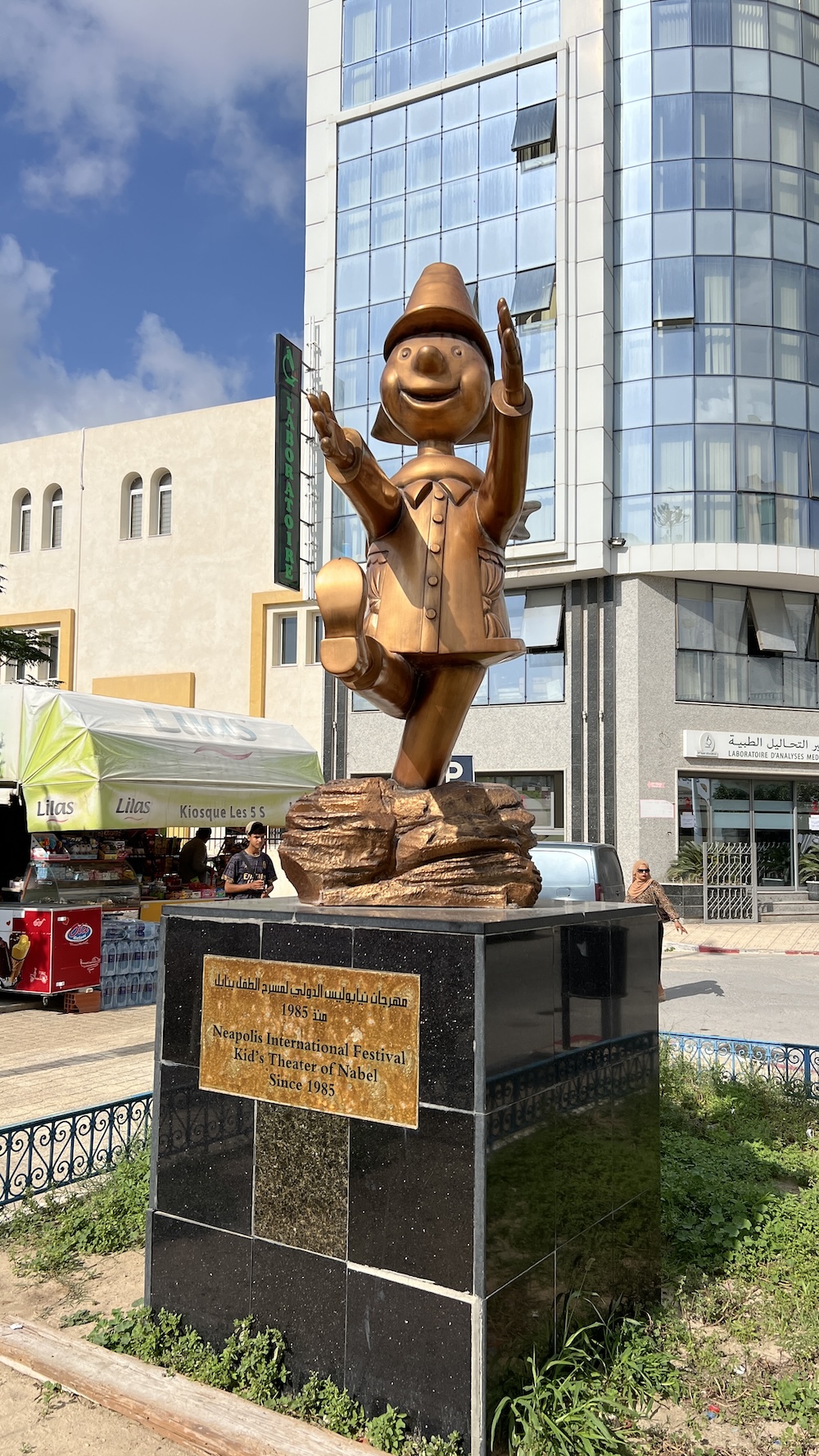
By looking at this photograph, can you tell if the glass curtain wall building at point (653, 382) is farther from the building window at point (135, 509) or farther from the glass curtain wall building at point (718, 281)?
the building window at point (135, 509)

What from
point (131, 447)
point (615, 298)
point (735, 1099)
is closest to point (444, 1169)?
point (735, 1099)

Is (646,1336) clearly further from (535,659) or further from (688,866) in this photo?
(535,659)

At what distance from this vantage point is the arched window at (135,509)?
2934 centimetres

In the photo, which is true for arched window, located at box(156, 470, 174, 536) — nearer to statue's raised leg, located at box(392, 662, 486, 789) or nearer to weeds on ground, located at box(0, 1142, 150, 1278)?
weeds on ground, located at box(0, 1142, 150, 1278)

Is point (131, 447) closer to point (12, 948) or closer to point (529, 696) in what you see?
point (529, 696)

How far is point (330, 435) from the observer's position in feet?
14.6

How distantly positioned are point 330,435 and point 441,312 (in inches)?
40.6

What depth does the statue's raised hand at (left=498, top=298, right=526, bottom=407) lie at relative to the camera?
3916 millimetres

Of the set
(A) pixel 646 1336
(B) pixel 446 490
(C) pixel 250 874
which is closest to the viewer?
(A) pixel 646 1336

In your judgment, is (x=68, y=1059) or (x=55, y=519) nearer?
(x=68, y=1059)

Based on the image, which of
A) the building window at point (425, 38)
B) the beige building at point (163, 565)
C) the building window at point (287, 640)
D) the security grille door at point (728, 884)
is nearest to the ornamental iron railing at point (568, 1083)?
the security grille door at point (728, 884)

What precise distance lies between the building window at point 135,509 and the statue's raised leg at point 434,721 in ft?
84.6

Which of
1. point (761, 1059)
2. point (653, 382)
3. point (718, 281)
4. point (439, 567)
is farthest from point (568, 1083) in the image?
point (718, 281)

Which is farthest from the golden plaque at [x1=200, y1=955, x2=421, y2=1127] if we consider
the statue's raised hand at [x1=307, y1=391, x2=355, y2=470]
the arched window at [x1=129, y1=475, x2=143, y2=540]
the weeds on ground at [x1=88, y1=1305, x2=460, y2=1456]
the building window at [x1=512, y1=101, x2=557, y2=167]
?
the arched window at [x1=129, y1=475, x2=143, y2=540]
